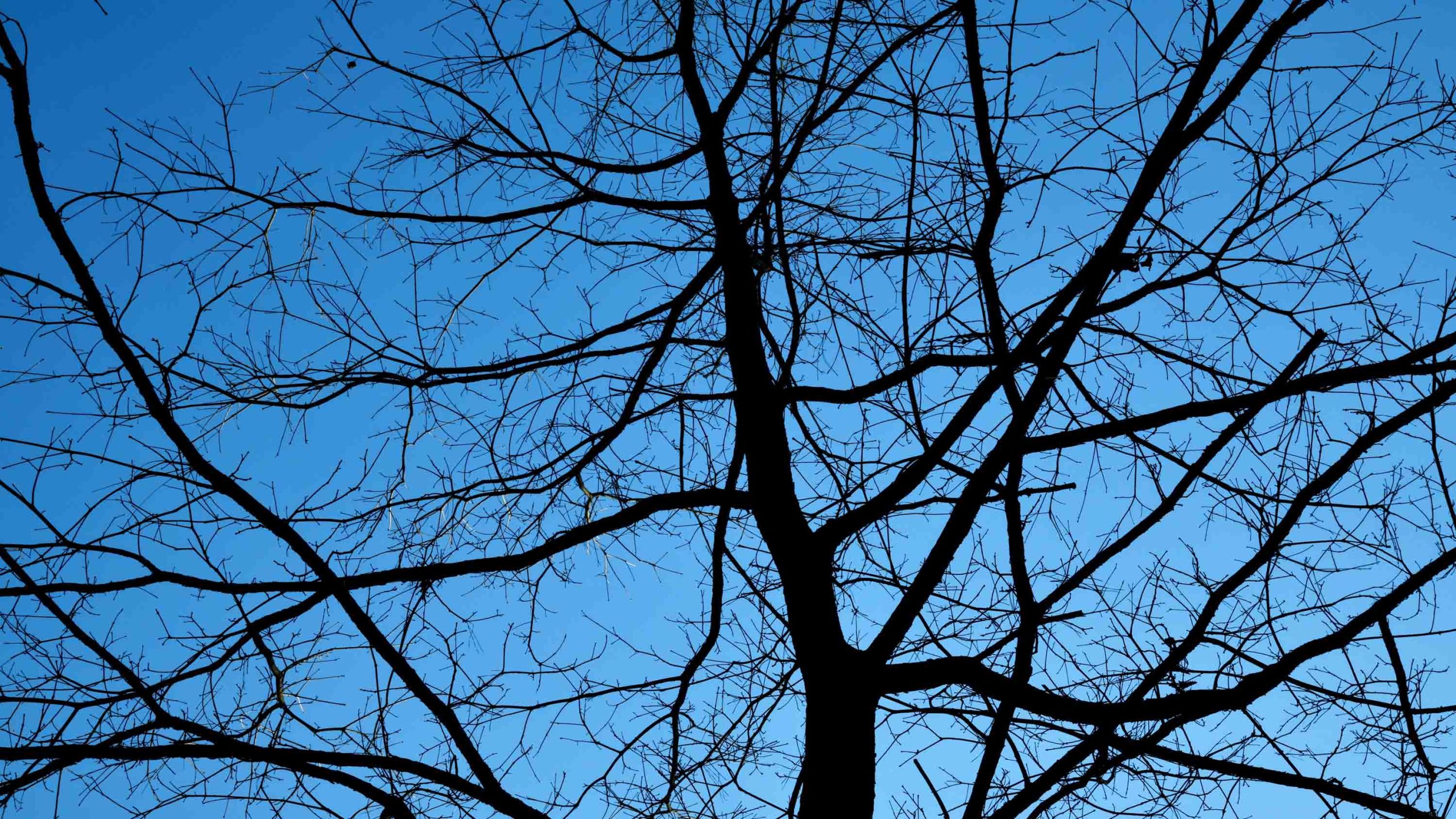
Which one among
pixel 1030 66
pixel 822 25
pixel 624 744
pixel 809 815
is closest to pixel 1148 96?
pixel 1030 66

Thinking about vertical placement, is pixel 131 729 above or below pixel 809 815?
above

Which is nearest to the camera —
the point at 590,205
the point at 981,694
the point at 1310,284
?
the point at 981,694

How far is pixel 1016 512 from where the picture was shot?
2.79 metres

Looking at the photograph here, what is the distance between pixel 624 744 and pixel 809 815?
761 mm

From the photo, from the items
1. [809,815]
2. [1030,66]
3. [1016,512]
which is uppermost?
[1030,66]

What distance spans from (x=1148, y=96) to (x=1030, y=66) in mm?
298

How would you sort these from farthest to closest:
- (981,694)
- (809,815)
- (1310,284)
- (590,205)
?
(590,205) < (1310,284) < (981,694) < (809,815)

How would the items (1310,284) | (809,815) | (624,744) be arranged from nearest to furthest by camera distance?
(809,815) → (1310,284) → (624,744)

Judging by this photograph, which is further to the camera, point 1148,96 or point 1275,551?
point 1148,96

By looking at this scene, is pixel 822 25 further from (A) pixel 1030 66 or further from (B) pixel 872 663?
(B) pixel 872 663

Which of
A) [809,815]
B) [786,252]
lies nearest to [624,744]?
[809,815]

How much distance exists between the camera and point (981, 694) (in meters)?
2.58

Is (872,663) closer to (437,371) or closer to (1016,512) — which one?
(1016,512)

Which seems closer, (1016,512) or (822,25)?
(1016,512)
